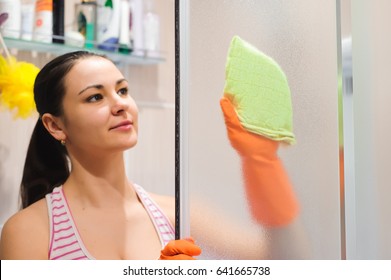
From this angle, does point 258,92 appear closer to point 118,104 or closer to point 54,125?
point 118,104

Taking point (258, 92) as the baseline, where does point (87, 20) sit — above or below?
above

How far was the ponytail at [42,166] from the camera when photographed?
1.10m

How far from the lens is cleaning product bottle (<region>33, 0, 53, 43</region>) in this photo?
1.13m

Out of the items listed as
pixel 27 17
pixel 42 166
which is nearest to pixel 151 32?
pixel 27 17

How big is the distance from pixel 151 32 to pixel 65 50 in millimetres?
192

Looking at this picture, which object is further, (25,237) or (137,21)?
(137,21)

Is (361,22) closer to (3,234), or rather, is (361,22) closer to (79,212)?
(79,212)

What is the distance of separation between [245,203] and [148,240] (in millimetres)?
228

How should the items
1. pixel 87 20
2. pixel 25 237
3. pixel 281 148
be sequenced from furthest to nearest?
pixel 281 148
pixel 87 20
pixel 25 237

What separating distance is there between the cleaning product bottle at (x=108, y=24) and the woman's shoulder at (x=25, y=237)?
0.38 m

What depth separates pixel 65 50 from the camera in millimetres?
1137

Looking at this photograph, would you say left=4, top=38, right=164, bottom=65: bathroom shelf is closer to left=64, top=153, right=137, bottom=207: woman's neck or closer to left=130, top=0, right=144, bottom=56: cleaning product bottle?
left=130, top=0, right=144, bottom=56: cleaning product bottle

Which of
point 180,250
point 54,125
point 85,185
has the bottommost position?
point 180,250

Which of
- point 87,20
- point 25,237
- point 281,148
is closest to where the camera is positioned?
point 25,237
